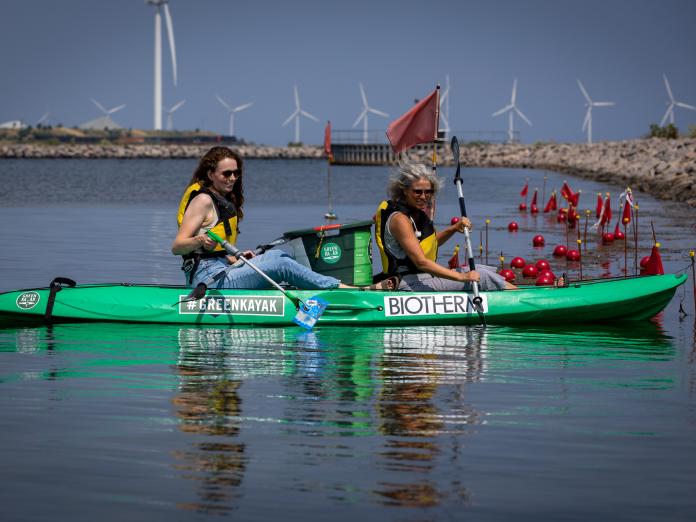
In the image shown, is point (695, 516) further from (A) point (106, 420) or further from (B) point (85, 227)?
(B) point (85, 227)

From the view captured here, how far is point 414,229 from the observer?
39.8 feet

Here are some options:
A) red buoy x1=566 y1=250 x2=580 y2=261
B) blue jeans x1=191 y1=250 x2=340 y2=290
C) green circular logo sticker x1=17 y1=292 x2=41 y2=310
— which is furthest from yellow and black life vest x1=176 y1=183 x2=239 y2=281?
red buoy x1=566 y1=250 x2=580 y2=261

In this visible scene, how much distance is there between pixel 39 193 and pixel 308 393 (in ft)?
146

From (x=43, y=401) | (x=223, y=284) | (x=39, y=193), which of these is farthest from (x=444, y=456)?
(x=39, y=193)

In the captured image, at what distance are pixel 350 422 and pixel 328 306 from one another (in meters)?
4.27

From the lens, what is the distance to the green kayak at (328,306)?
41.5ft

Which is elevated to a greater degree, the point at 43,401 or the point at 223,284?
the point at 223,284

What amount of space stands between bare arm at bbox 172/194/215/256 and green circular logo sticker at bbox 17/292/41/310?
76.5 inches

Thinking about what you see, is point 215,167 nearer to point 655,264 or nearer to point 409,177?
point 409,177

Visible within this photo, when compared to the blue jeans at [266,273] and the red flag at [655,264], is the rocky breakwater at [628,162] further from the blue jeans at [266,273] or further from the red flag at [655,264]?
the blue jeans at [266,273]

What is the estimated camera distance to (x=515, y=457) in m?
7.54

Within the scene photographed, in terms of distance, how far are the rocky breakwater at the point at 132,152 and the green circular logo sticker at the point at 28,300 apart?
126639 mm

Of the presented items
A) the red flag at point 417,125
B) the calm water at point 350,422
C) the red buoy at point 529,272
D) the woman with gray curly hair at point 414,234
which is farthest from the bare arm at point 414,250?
the red buoy at point 529,272

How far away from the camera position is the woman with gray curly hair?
11.8 metres
